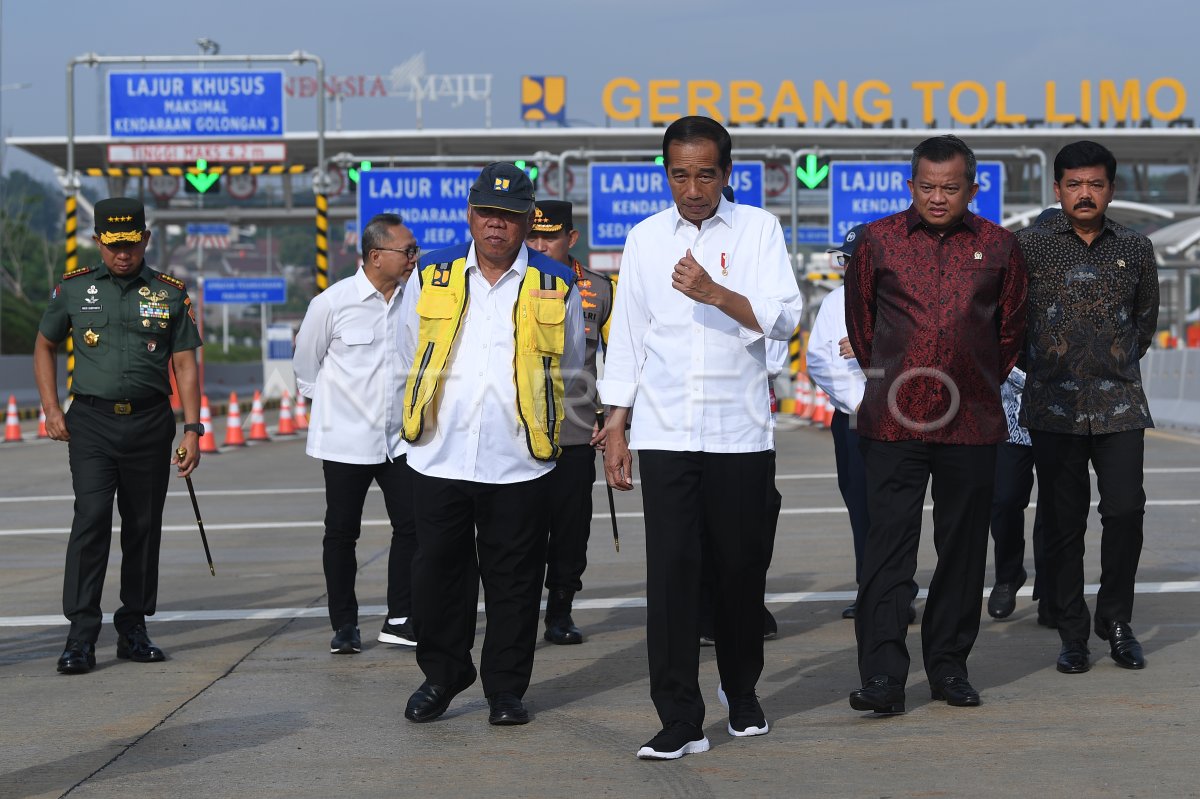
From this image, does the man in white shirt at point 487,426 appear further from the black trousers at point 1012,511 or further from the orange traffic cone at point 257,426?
the orange traffic cone at point 257,426

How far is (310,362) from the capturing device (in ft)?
27.1

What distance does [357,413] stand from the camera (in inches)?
316

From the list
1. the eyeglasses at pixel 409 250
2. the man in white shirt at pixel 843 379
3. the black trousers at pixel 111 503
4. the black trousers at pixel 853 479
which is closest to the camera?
the black trousers at pixel 111 503

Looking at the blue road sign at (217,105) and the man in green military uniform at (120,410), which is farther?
the blue road sign at (217,105)

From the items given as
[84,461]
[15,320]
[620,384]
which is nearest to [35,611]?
[84,461]

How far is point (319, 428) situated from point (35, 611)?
2247mm

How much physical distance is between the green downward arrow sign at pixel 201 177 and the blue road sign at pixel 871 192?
1157 centimetres

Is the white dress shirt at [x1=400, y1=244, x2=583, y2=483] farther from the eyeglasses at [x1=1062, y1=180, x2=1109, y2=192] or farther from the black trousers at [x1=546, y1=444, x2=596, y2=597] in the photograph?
the eyeglasses at [x1=1062, y1=180, x2=1109, y2=192]

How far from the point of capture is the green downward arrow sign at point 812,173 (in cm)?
3042

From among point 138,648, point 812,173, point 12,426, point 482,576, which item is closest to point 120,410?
point 138,648

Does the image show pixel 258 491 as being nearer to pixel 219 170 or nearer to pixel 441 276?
pixel 441 276

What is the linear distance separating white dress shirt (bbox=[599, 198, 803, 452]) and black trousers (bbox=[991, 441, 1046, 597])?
9.90 ft

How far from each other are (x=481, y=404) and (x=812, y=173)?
24.9m

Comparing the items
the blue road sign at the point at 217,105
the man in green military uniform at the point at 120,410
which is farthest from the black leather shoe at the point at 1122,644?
the blue road sign at the point at 217,105
